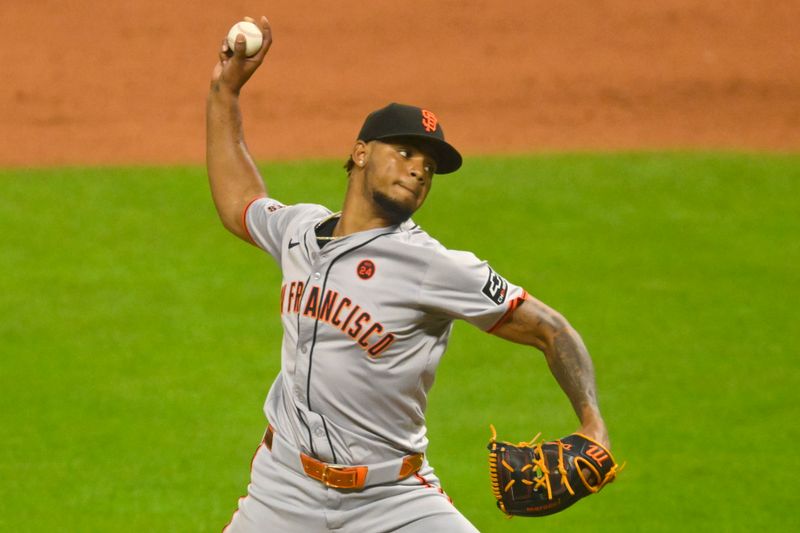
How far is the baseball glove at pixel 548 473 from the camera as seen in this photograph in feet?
14.0

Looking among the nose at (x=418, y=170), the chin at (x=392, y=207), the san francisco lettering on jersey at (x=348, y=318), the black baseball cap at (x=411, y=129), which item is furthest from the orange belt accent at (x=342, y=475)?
the black baseball cap at (x=411, y=129)

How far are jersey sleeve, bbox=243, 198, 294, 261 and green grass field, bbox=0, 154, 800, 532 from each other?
2.62m

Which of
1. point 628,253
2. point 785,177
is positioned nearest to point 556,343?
→ point 628,253

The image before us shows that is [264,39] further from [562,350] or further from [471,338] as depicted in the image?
[471,338]

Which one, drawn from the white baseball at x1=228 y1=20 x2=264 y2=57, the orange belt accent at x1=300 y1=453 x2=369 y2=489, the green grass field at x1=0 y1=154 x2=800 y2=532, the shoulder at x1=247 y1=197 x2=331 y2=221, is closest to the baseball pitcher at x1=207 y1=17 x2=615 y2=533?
the orange belt accent at x1=300 y1=453 x2=369 y2=489

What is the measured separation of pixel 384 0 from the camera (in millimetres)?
16562

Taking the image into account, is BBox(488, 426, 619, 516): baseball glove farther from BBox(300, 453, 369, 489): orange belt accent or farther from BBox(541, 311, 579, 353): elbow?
BBox(300, 453, 369, 489): orange belt accent

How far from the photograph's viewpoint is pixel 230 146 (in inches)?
211

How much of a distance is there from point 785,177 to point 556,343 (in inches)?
347

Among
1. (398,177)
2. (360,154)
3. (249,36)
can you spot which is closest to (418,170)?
(398,177)

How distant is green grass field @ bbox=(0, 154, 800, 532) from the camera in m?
7.70

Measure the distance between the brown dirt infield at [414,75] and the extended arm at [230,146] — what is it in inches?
302

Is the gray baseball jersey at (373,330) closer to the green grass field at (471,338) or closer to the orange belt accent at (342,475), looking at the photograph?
the orange belt accent at (342,475)

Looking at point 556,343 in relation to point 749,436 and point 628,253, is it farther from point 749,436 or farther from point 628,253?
point 628,253
